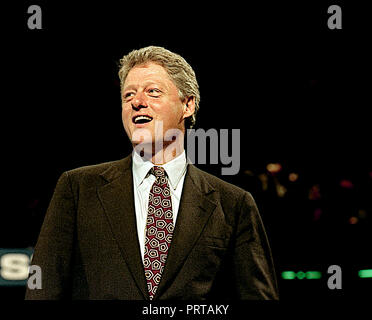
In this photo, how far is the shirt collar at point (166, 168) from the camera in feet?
5.93

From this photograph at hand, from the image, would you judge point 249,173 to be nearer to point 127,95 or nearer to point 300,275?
point 300,275

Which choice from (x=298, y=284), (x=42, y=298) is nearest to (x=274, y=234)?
(x=298, y=284)

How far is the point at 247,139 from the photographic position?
3043mm

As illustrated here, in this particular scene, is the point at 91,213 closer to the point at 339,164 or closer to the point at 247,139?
the point at 247,139

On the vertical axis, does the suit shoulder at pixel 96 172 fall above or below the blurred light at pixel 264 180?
above

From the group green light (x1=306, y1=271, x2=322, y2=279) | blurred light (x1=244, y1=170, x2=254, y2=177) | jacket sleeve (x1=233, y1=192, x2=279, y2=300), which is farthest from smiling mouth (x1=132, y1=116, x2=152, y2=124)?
green light (x1=306, y1=271, x2=322, y2=279)

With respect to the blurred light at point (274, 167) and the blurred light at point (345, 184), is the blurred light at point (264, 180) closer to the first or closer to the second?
the blurred light at point (274, 167)

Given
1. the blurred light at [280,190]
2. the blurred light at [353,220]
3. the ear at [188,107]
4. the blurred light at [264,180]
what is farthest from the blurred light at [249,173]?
the ear at [188,107]

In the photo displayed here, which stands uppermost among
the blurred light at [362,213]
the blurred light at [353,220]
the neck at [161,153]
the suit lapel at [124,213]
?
the neck at [161,153]

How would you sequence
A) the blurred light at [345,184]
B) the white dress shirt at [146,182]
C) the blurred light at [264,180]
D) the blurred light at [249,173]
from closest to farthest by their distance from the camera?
the white dress shirt at [146,182] → the blurred light at [249,173] → the blurred light at [264,180] → the blurred light at [345,184]

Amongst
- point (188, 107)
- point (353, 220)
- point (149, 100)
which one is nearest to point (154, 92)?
point (149, 100)

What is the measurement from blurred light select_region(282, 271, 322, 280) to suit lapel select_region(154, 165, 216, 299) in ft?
5.22

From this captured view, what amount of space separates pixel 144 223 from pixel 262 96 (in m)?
1.54

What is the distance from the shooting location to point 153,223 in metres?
1.71
